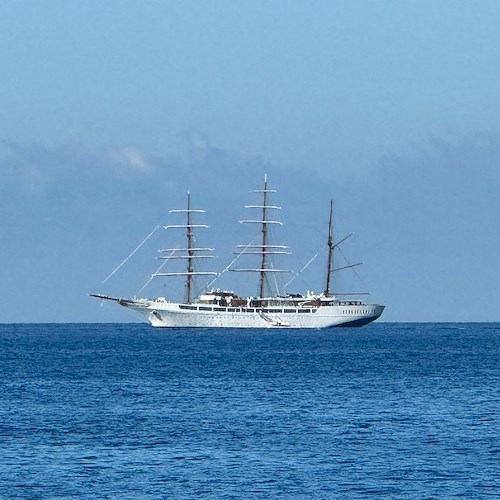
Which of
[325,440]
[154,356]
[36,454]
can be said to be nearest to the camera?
[36,454]

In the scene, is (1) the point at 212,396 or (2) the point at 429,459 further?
(1) the point at 212,396

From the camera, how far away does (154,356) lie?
127m

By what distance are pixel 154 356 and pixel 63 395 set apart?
5075cm

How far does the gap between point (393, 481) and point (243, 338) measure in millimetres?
134842

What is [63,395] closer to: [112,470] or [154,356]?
[112,470]

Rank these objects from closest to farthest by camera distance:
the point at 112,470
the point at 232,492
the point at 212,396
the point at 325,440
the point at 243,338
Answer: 1. the point at 232,492
2. the point at 112,470
3. the point at 325,440
4. the point at 212,396
5. the point at 243,338

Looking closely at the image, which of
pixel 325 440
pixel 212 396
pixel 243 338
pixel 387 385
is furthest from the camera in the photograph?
pixel 243 338

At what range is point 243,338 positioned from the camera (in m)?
179

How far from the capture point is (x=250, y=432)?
56562mm

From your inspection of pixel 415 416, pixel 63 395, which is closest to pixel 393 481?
pixel 415 416

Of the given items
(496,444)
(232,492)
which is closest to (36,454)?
(232,492)

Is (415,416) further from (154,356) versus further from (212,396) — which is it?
(154,356)

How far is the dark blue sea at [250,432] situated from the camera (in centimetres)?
4394

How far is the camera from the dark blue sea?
43.9 m
